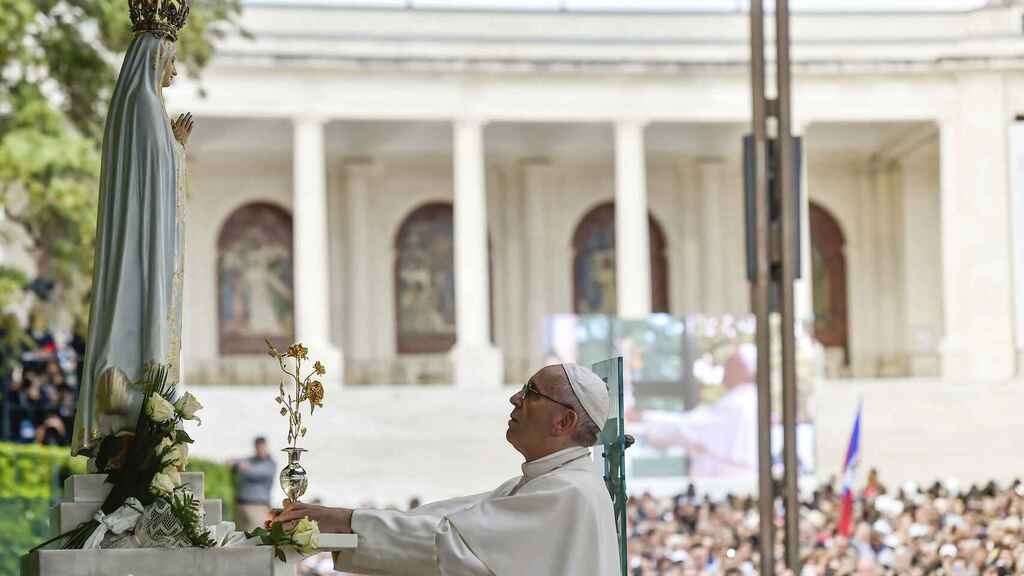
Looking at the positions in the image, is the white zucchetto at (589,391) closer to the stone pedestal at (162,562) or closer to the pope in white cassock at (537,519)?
the pope in white cassock at (537,519)

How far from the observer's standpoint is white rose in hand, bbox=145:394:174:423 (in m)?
6.15

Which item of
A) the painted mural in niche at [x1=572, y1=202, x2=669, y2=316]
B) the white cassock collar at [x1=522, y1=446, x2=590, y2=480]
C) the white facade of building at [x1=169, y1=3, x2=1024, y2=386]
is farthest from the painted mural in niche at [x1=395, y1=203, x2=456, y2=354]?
the white cassock collar at [x1=522, y1=446, x2=590, y2=480]

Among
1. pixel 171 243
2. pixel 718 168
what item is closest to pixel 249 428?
pixel 718 168

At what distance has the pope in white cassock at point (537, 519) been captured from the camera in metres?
5.33

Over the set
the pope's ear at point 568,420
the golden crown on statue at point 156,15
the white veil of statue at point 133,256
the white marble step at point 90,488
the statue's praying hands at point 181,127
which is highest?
the golden crown on statue at point 156,15

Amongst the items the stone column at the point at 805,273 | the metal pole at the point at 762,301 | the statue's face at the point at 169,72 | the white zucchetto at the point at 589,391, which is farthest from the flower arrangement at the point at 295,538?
the stone column at the point at 805,273

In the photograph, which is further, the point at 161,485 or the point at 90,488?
the point at 90,488

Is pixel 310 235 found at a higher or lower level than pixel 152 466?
higher

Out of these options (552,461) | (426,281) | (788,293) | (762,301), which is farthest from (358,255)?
(552,461)

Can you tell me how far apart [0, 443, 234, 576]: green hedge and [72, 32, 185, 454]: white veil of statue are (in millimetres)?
7086

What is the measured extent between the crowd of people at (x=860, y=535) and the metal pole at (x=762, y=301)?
3.11m

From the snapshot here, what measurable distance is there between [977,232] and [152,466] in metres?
37.0

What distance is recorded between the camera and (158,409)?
6.15 m

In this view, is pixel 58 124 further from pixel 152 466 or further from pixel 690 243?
pixel 690 243
